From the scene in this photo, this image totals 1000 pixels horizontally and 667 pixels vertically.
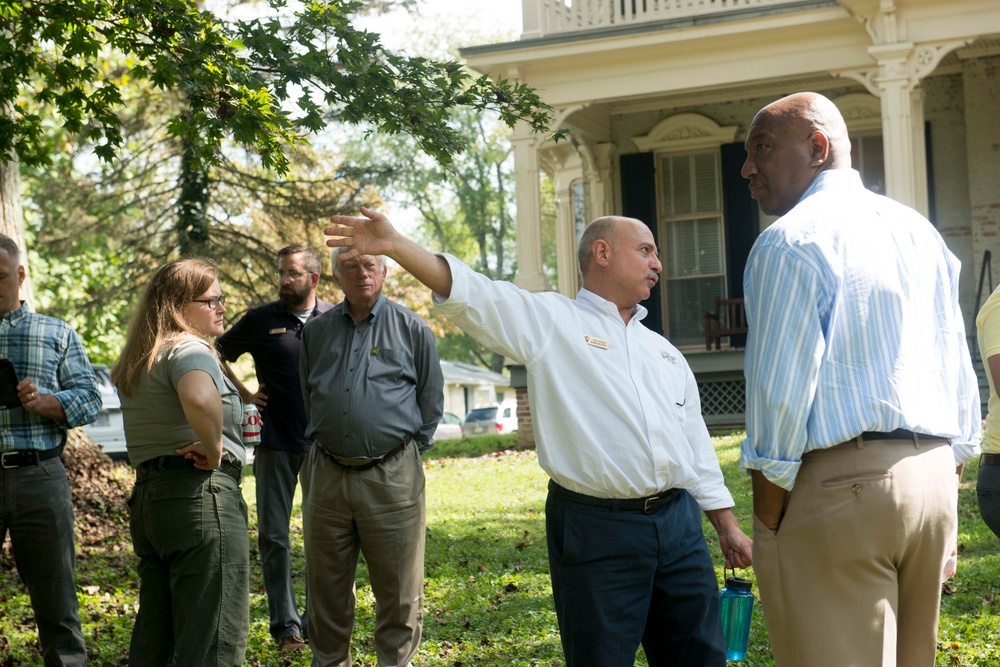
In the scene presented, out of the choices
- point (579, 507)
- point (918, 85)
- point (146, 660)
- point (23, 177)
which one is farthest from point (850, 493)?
point (23, 177)

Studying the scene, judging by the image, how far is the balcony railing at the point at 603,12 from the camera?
1494 cm

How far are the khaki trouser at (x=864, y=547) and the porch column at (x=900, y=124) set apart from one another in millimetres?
11051

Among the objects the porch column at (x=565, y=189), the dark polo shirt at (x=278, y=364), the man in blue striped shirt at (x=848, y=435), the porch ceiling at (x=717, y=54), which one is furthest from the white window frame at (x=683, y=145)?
the man in blue striped shirt at (x=848, y=435)

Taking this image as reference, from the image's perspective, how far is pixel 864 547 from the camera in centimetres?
284

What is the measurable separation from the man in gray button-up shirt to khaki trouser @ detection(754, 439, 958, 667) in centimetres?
276

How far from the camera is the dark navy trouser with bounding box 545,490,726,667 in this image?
3.69 metres

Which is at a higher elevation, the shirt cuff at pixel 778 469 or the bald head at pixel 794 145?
the bald head at pixel 794 145

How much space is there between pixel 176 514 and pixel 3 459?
159cm

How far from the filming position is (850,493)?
2.86 m

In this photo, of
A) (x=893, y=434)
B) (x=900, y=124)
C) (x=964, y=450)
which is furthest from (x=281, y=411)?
(x=900, y=124)

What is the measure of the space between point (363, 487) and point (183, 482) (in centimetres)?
132

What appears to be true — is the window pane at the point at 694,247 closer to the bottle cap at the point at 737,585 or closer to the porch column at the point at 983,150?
the porch column at the point at 983,150

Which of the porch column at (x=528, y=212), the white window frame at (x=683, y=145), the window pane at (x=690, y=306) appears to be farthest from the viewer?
the window pane at (x=690, y=306)

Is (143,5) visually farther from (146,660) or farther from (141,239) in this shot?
(141,239)
